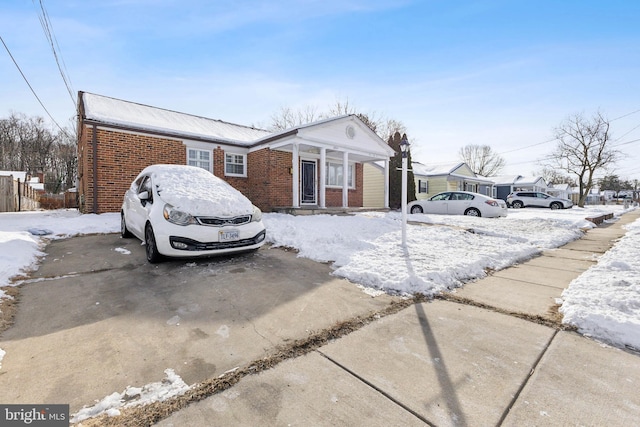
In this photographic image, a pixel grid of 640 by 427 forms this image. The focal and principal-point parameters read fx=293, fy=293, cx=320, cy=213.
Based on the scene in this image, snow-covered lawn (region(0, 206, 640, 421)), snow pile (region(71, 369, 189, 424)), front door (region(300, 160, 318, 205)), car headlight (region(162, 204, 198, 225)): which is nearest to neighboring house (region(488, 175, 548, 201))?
front door (region(300, 160, 318, 205))

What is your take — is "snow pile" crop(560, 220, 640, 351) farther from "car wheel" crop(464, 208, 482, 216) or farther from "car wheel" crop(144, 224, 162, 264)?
"car wheel" crop(464, 208, 482, 216)

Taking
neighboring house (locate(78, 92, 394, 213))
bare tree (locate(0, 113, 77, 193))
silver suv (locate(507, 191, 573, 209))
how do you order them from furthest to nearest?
1. bare tree (locate(0, 113, 77, 193))
2. silver suv (locate(507, 191, 573, 209))
3. neighboring house (locate(78, 92, 394, 213))

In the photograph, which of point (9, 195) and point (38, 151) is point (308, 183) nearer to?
point (9, 195)

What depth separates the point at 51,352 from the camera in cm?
229

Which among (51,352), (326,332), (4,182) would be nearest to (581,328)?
(326,332)

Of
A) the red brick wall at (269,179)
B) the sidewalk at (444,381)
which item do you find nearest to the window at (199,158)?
the red brick wall at (269,179)

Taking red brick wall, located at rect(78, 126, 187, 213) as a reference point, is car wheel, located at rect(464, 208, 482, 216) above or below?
below

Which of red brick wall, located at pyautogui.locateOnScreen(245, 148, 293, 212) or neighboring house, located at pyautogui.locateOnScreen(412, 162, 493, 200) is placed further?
neighboring house, located at pyautogui.locateOnScreen(412, 162, 493, 200)

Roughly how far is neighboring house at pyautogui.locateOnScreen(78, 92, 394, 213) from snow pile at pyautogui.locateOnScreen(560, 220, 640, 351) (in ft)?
28.7

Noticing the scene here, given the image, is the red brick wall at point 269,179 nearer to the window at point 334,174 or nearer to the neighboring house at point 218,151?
the neighboring house at point 218,151

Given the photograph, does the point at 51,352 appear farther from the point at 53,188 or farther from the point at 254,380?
the point at 53,188

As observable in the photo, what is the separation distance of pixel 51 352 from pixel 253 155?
11298 mm

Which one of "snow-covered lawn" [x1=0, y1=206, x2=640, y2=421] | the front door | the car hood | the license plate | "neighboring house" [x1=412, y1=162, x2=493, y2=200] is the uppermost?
"neighboring house" [x1=412, y1=162, x2=493, y2=200]

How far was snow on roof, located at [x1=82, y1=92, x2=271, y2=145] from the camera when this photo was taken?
10.0 m
